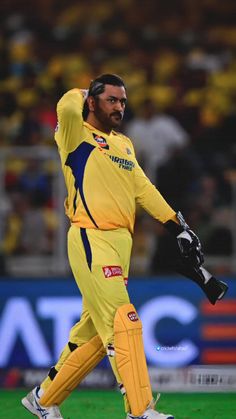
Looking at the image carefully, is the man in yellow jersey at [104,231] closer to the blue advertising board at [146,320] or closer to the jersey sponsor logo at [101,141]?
the jersey sponsor logo at [101,141]

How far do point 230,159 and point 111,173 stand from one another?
22.0ft

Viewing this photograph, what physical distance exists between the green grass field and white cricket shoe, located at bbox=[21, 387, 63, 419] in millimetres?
527

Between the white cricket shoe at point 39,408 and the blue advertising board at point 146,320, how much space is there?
7.91ft

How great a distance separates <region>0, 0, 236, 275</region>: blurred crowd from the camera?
11.8 meters

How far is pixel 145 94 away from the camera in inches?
589

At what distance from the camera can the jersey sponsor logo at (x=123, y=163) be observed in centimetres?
678

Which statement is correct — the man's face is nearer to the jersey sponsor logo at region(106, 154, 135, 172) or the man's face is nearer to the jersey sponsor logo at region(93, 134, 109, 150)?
the jersey sponsor logo at region(93, 134, 109, 150)

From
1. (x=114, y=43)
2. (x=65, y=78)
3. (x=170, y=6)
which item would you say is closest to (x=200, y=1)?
(x=170, y=6)

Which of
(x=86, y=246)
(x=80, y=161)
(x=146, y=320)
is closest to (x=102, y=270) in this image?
(x=86, y=246)

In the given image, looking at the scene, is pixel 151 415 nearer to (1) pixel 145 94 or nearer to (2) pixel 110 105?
(2) pixel 110 105

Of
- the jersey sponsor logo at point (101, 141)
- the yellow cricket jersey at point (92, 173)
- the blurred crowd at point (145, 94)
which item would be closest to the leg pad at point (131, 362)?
the yellow cricket jersey at point (92, 173)

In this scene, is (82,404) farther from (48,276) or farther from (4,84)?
(4,84)

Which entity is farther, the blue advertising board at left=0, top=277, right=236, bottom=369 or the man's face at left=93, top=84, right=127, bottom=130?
the blue advertising board at left=0, top=277, right=236, bottom=369

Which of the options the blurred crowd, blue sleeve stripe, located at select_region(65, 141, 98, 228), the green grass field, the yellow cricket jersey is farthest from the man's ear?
the blurred crowd
